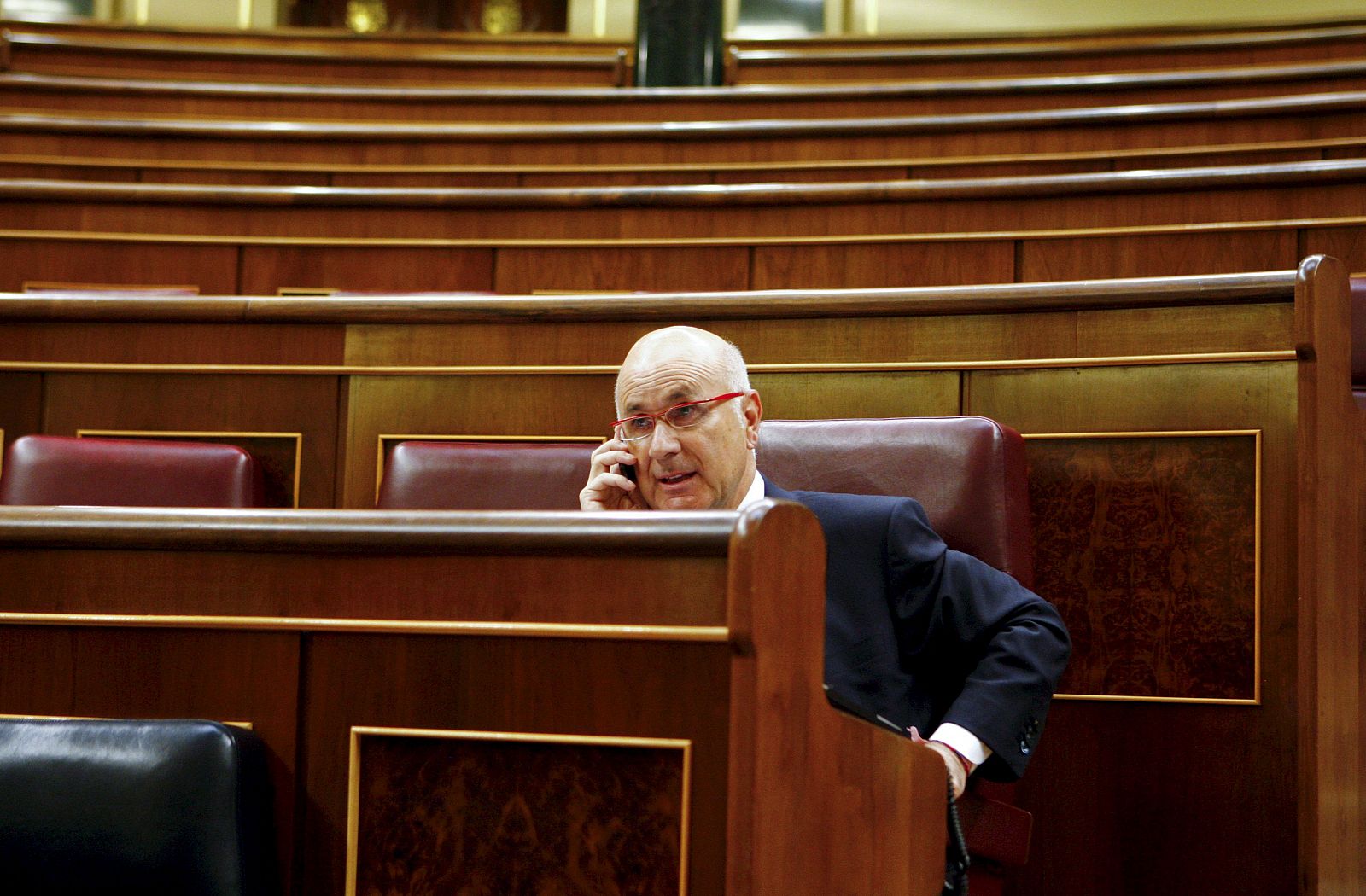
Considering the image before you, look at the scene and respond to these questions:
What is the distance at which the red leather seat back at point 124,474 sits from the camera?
0.64 m

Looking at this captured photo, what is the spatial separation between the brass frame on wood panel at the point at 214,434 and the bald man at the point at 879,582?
0.75 feet

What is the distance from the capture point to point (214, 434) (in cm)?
73

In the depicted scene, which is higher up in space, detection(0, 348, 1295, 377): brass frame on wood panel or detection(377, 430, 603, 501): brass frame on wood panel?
detection(0, 348, 1295, 377): brass frame on wood panel

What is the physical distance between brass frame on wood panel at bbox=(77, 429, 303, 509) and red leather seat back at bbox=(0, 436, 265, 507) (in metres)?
0.05

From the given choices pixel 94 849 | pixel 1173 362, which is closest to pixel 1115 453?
pixel 1173 362

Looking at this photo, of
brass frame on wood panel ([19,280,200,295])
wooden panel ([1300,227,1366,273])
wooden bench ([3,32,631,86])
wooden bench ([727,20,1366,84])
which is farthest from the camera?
wooden bench ([3,32,631,86])

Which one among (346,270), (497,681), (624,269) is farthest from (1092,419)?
Answer: (346,270)

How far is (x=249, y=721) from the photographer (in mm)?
364

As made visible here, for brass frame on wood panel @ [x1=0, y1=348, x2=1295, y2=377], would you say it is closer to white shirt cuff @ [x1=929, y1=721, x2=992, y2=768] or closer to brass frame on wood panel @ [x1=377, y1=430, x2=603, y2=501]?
brass frame on wood panel @ [x1=377, y1=430, x2=603, y2=501]

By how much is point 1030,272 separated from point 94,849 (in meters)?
0.81

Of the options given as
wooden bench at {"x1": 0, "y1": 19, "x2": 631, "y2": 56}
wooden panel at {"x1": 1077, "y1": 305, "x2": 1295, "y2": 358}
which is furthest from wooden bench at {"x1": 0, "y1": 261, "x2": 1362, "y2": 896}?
wooden bench at {"x1": 0, "y1": 19, "x2": 631, "y2": 56}

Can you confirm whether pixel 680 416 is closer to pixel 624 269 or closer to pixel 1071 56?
pixel 624 269

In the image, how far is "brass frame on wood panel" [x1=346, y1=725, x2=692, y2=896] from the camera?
0.33m

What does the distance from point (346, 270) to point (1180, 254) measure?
2.30ft
